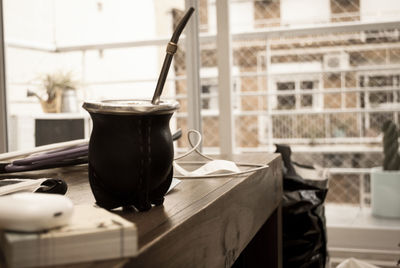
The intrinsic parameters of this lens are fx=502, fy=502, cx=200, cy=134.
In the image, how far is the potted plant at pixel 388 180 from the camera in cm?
250

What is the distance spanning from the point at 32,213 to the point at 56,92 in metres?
3.10

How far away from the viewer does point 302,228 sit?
5.63 ft

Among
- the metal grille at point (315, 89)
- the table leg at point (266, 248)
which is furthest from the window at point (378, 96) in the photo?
the table leg at point (266, 248)

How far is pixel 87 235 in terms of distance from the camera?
0.44 m

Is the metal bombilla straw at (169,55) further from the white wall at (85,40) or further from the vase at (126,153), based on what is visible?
the white wall at (85,40)

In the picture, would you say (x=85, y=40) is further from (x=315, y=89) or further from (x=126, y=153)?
(x=126, y=153)

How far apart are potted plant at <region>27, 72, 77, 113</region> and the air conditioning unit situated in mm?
1664

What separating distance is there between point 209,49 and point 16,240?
2457 mm

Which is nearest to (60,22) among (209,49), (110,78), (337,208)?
(110,78)

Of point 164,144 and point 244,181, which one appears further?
point 244,181

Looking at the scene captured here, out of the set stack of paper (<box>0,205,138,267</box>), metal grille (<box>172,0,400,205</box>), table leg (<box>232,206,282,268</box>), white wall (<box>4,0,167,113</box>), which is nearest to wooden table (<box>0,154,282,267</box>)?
stack of paper (<box>0,205,138,267</box>)

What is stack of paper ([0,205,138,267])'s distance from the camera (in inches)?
16.5

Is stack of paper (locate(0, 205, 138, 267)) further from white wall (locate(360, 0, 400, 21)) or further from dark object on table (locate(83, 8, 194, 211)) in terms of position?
white wall (locate(360, 0, 400, 21))

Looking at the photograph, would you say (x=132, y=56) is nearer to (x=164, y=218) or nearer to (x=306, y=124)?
(x=306, y=124)
